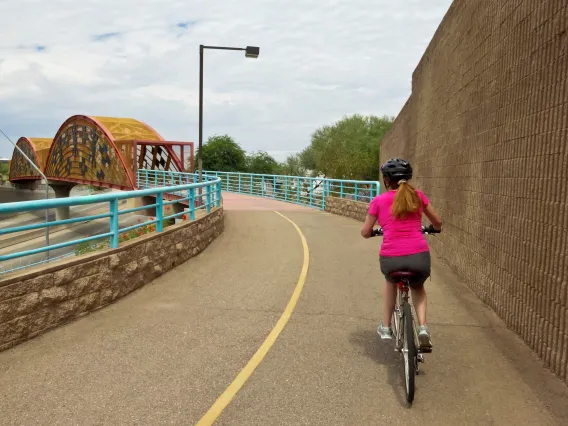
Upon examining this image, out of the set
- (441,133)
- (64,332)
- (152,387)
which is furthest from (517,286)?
(441,133)

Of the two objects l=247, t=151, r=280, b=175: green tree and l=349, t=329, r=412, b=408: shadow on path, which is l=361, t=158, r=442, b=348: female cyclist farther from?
l=247, t=151, r=280, b=175: green tree

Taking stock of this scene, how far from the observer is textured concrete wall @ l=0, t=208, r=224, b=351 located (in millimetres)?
5527

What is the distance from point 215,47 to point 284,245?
10.4 m

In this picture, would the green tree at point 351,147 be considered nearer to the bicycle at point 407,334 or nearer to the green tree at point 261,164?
the green tree at point 261,164

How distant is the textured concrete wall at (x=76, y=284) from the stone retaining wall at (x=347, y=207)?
11926mm

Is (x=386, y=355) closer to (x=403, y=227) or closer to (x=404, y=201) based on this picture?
(x=403, y=227)

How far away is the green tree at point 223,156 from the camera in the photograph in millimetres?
68688

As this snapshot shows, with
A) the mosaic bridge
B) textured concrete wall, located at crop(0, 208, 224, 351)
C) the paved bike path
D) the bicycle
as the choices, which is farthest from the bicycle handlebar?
the mosaic bridge

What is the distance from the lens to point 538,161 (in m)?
5.70

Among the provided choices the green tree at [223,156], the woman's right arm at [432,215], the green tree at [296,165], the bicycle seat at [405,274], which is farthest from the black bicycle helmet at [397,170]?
the green tree at [296,165]

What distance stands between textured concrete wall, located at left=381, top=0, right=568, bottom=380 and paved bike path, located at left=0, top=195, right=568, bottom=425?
1.56 ft

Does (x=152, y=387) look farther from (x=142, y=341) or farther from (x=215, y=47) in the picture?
(x=215, y=47)

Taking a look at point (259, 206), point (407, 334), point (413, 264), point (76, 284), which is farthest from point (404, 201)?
point (259, 206)

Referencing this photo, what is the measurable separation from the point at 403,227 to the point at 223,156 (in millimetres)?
65711
